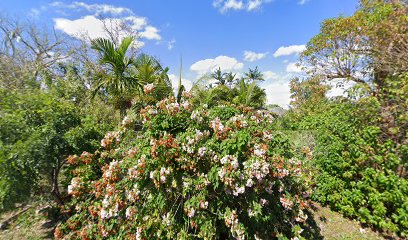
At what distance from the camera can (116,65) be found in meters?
5.35

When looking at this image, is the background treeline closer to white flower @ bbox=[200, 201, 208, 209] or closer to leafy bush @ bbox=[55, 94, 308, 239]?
leafy bush @ bbox=[55, 94, 308, 239]

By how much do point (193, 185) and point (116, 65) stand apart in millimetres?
4275

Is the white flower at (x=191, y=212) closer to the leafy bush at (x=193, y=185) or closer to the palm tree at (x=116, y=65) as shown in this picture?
the leafy bush at (x=193, y=185)

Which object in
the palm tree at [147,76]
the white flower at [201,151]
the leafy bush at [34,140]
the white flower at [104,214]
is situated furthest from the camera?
the palm tree at [147,76]

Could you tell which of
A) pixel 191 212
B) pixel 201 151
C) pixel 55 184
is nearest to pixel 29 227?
pixel 55 184

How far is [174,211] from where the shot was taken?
268 cm

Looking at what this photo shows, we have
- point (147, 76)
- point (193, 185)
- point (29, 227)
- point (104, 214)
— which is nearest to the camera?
point (193, 185)

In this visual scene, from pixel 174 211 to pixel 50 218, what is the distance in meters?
3.41

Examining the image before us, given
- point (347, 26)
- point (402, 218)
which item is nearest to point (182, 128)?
point (402, 218)

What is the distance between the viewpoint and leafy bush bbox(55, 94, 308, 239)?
242 cm

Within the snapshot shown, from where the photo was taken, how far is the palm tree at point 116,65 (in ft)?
16.9

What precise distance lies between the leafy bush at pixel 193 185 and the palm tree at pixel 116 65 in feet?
9.56

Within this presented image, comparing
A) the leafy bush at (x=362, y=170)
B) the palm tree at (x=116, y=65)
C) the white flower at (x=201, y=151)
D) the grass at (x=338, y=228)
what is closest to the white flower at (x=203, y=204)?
the white flower at (x=201, y=151)

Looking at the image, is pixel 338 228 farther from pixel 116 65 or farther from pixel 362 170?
pixel 116 65
